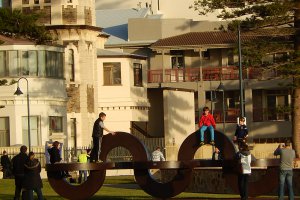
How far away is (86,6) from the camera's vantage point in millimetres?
79688

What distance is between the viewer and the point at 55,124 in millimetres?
74250

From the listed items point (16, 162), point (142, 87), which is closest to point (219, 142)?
point (16, 162)

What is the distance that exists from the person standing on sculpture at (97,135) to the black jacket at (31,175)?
5.75 feet

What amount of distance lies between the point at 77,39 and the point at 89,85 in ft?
10.3

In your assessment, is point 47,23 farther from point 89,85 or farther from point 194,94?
point 194,94

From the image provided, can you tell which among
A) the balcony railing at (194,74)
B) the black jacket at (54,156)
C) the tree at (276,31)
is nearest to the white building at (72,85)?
the balcony railing at (194,74)

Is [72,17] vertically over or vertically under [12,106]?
over

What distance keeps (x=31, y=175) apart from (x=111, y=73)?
4972 centimetres

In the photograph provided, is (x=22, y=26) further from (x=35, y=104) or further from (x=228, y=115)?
(x=228, y=115)

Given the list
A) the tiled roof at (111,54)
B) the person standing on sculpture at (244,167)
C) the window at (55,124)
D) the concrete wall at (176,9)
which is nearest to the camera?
the person standing on sculpture at (244,167)

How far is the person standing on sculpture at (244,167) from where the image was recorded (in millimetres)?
35344

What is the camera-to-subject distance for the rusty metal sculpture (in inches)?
1462

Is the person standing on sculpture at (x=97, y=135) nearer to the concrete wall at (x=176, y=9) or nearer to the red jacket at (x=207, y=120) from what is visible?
the red jacket at (x=207, y=120)

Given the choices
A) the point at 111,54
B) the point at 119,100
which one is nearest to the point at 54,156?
the point at 119,100
